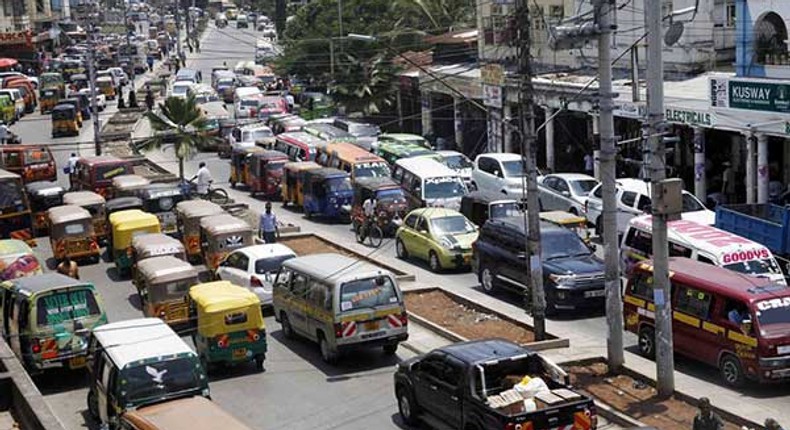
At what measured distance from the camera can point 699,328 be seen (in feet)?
70.7

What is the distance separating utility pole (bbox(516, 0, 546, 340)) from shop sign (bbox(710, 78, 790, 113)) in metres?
11.7

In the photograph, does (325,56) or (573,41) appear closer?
(573,41)

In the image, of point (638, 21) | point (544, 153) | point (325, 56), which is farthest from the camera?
point (325, 56)

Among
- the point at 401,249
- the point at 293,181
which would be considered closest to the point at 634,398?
the point at 401,249

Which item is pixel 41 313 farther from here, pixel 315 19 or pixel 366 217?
pixel 315 19

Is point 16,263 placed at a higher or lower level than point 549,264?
higher

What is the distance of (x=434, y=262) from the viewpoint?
32.7m

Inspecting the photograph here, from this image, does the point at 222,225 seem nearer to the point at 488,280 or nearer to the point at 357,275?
the point at 488,280

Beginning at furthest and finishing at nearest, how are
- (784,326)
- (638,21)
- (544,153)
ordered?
1. (544,153)
2. (638,21)
3. (784,326)

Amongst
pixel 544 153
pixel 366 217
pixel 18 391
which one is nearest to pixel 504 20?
pixel 544 153

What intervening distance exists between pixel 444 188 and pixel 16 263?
46.3 feet

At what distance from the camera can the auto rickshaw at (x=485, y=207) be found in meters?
34.5

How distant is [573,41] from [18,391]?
11.2 meters

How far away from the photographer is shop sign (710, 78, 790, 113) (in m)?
32.8
